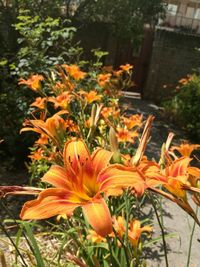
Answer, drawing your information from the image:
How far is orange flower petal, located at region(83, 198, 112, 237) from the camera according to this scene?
682 mm

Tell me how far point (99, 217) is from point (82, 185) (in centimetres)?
19

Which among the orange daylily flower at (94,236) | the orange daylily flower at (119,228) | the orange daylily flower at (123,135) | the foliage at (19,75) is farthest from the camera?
the foliage at (19,75)

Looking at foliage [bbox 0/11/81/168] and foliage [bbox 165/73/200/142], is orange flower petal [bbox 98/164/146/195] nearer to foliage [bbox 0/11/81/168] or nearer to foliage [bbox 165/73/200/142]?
foliage [bbox 0/11/81/168]

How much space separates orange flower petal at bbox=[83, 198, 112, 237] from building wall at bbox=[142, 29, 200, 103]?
10.2 metres

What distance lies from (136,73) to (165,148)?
34.9ft

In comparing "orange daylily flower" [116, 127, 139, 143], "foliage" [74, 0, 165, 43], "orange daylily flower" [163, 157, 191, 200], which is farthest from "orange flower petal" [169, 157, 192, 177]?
"foliage" [74, 0, 165, 43]

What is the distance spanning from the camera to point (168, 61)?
10984 mm

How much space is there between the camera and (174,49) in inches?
430

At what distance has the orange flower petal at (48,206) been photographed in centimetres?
73

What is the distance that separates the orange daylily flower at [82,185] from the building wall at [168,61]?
10044mm

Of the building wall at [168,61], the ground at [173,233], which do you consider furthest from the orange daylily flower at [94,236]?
the building wall at [168,61]

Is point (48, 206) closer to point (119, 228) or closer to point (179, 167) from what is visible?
point (179, 167)

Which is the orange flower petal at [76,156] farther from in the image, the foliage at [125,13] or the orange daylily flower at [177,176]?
the foliage at [125,13]

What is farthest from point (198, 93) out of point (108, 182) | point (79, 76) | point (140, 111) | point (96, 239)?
point (108, 182)
